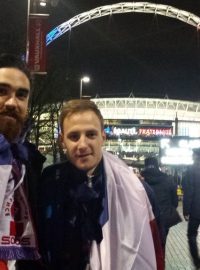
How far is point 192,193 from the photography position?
8.70 meters

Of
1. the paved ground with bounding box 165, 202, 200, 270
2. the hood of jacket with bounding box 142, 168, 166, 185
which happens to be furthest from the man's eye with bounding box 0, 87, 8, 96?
the paved ground with bounding box 165, 202, 200, 270

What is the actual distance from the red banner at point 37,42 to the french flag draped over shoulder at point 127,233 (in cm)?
1053

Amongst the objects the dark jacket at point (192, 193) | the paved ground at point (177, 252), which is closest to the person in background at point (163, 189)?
the paved ground at point (177, 252)

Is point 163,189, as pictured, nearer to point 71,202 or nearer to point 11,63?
point 71,202

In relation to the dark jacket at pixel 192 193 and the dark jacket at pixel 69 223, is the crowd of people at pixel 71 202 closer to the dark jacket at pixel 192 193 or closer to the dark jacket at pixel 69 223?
the dark jacket at pixel 69 223

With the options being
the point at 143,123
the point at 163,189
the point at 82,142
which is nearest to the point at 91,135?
the point at 82,142

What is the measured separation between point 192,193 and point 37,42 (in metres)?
6.43

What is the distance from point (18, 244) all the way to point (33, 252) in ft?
0.32

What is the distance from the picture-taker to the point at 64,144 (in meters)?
2.33

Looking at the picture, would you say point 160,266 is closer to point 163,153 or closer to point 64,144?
point 64,144

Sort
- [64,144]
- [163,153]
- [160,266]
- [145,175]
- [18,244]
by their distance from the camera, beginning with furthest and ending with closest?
[163,153]
[145,175]
[64,144]
[160,266]
[18,244]

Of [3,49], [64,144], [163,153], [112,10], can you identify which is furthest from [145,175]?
[112,10]

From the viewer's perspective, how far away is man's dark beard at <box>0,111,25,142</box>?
206cm

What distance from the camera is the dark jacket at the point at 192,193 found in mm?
8633
